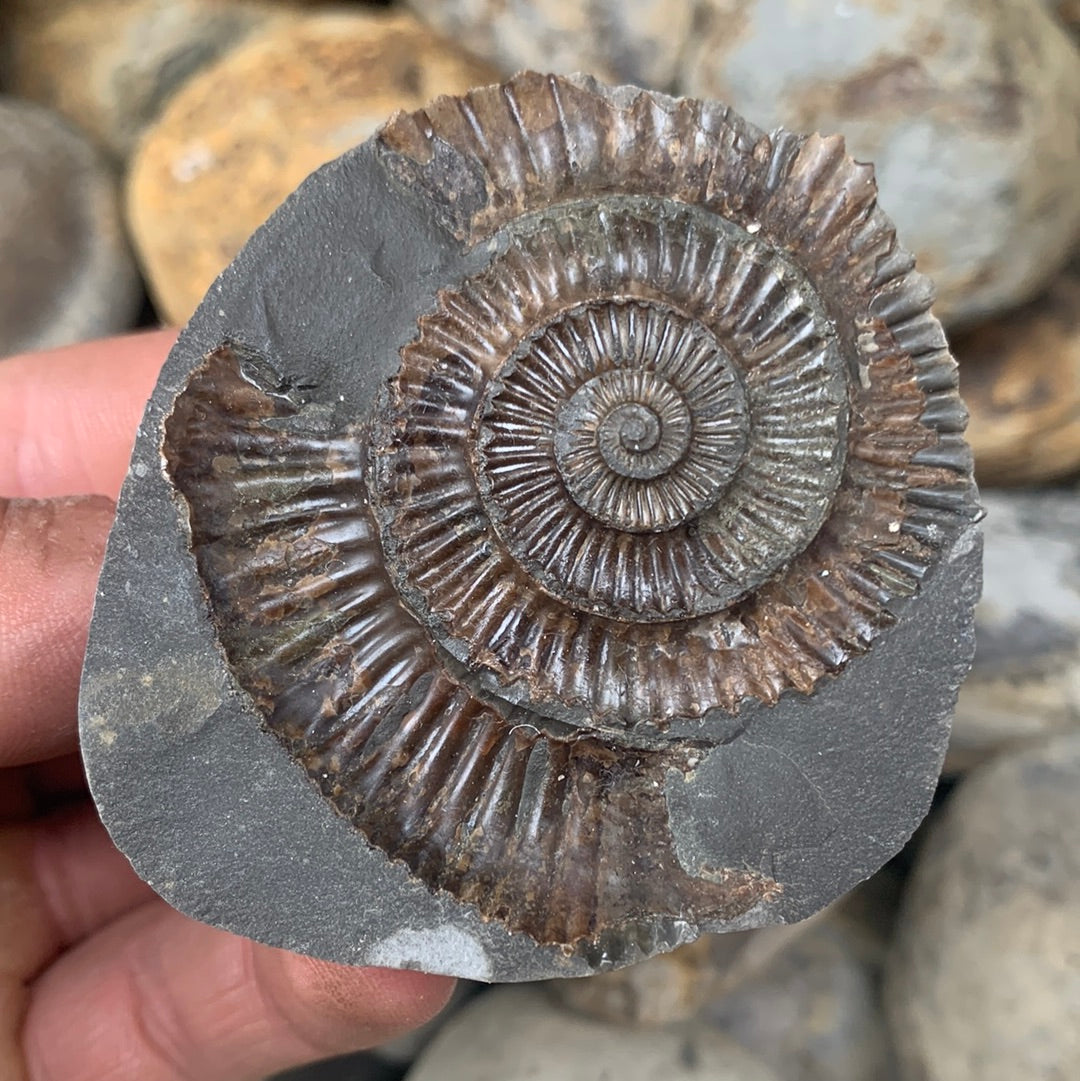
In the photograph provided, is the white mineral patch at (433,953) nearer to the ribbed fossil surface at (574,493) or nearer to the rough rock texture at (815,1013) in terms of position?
the ribbed fossil surface at (574,493)

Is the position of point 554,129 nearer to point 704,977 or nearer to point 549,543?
point 549,543

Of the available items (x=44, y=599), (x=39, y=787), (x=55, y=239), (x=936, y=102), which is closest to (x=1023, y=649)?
(x=936, y=102)

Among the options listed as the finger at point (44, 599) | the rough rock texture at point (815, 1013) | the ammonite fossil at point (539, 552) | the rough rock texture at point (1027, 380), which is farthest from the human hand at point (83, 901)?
the rough rock texture at point (1027, 380)

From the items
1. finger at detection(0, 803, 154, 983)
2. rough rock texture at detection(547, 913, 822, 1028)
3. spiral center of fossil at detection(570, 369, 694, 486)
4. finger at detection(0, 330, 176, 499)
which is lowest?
finger at detection(0, 803, 154, 983)

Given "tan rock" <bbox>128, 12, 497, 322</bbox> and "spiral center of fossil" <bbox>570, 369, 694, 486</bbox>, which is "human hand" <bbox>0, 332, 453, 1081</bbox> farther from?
"spiral center of fossil" <bbox>570, 369, 694, 486</bbox>

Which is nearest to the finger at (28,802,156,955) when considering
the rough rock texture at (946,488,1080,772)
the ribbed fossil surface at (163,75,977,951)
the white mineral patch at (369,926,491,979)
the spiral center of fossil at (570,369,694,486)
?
the white mineral patch at (369,926,491,979)

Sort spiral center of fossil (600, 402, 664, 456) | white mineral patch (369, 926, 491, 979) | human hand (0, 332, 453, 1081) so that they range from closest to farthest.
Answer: spiral center of fossil (600, 402, 664, 456)
white mineral patch (369, 926, 491, 979)
human hand (0, 332, 453, 1081)
